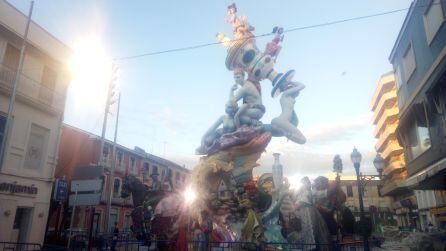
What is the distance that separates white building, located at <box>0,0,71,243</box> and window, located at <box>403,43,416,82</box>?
1692 cm

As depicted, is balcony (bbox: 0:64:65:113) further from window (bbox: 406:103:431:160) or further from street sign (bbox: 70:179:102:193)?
window (bbox: 406:103:431:160)

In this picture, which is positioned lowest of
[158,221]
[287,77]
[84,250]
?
[84,250]

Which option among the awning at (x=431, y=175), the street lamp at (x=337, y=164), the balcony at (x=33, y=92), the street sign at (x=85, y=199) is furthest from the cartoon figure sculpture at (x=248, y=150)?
the balcony at (x=33, y=92)

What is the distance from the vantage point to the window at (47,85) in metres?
16.4

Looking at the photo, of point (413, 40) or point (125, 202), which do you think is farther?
point (125, 202)

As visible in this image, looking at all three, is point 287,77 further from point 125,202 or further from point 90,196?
point 125,202

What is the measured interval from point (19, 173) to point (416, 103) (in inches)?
668

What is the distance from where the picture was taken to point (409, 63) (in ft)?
56.5

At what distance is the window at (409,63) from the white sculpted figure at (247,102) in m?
7.39

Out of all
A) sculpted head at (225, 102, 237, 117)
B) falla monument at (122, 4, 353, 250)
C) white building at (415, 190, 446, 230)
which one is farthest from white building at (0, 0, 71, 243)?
white building at (415, 190, 446, 230)

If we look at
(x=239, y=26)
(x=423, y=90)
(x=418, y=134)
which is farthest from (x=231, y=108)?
(x=423, y=90)

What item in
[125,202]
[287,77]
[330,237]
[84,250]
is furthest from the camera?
[125,202]

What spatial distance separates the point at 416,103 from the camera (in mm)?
15172

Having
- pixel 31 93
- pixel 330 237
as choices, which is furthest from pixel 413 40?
pixel 31 93
